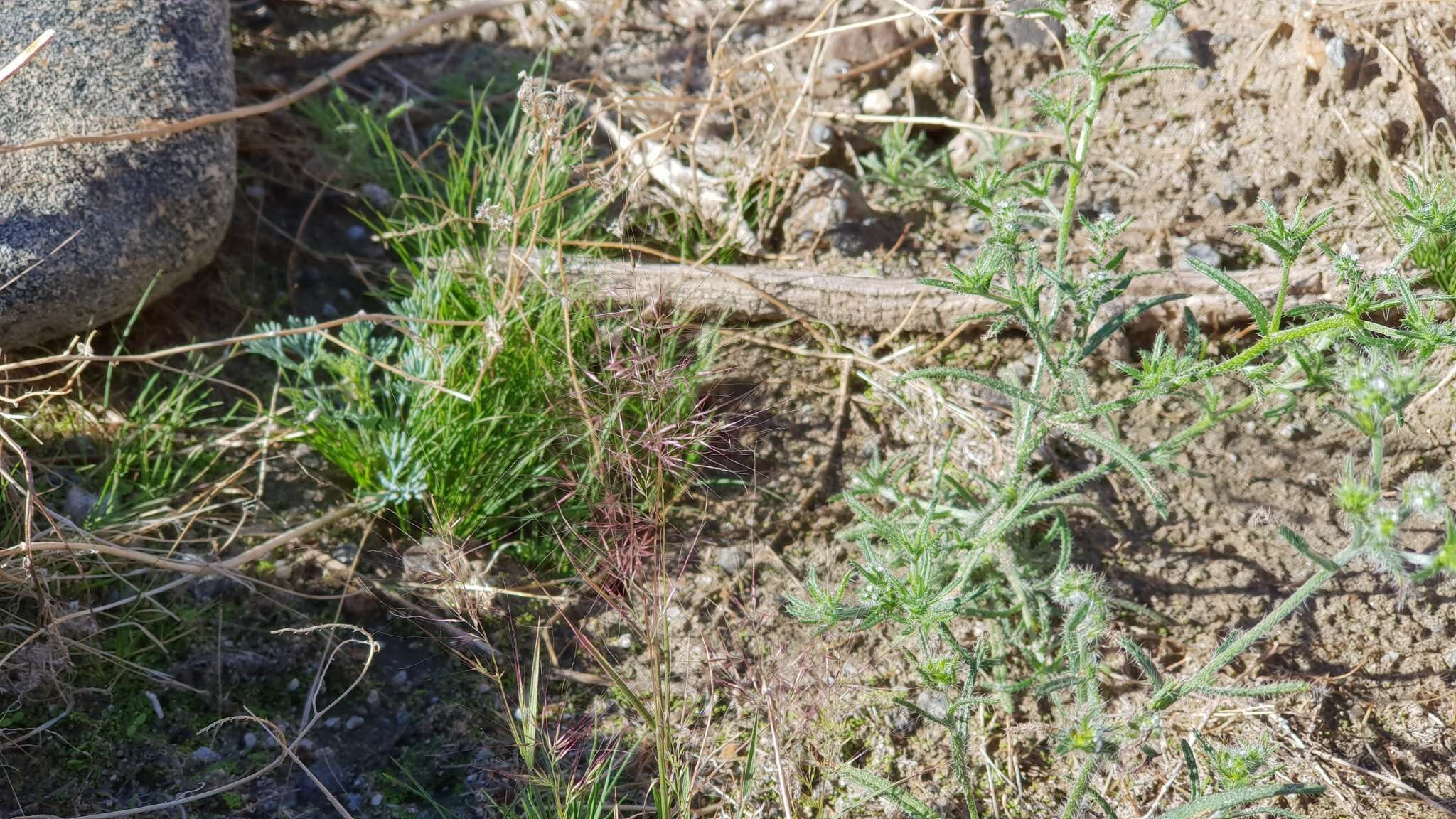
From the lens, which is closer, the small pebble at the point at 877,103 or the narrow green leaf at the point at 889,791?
the narrow green leaf at the point at 889,791

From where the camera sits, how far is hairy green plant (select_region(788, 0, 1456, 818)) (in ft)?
5.33

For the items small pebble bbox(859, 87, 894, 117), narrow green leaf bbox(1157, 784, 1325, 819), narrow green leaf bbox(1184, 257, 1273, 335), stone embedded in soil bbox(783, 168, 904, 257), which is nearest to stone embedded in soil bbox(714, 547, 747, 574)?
stone embedded in soil bbox(783, 168, 904, 257)

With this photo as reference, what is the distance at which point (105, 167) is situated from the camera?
8.41 feet

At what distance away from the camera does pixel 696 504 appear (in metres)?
2.53

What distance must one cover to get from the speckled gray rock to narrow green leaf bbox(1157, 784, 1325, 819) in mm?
2618

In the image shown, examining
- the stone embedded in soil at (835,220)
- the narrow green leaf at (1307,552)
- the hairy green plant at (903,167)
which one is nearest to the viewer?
the narrow green leaf at (1307,552)

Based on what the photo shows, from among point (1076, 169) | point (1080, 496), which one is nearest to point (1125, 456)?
point (1080, 496)

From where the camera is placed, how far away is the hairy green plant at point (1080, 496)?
64.0 inches

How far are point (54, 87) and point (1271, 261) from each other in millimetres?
3153

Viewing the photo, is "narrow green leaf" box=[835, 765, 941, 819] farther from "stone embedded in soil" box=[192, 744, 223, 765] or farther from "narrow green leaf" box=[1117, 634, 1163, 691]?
"stone embedded in soil" box=[192, 744, 223, 765]

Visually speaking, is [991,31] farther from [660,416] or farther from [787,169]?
[660,416]

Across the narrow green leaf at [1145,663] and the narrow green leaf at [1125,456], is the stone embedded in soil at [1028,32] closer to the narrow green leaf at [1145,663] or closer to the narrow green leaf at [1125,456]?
the narrow green leaf at [1125,456]

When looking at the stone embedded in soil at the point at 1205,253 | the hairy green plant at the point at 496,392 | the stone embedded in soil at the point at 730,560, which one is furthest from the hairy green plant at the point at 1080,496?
the hairy green plant at the point at 496,392

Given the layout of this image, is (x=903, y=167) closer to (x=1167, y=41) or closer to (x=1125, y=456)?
(x=1167, y=41)
